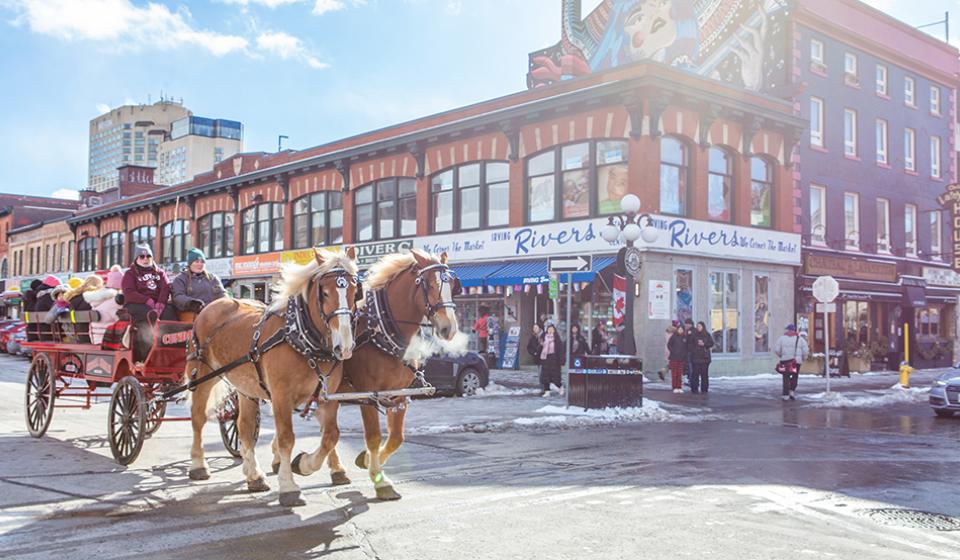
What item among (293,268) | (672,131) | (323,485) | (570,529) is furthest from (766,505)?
(672,131)

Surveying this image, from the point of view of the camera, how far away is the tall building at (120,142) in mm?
167125

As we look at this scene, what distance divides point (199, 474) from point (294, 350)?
83.2 inches

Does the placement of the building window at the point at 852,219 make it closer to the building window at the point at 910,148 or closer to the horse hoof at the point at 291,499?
the building window at the point at 910,148

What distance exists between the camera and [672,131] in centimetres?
2641

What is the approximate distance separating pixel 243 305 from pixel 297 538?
133 inches

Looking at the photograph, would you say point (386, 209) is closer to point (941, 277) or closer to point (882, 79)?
point (882, 79)

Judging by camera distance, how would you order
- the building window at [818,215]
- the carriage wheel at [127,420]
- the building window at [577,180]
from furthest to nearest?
the building window at [818,215] → the building window at [577,180] → the carriage wheel at [127,420]

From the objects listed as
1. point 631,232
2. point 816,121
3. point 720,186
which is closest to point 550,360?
point 631,232

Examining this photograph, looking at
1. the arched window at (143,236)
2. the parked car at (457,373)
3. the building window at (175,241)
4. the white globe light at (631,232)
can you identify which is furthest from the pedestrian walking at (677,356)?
the arched window at (143,236)

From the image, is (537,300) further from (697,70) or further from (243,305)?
(243,305)

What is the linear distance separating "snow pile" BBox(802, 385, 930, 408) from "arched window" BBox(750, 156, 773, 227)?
800 centimetres

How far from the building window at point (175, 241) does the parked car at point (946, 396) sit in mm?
36865

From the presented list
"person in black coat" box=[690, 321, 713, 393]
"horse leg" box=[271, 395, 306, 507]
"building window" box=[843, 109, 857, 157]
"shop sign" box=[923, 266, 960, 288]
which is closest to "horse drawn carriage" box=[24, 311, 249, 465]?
"horse leg" box=[271, 395, 306, 507]

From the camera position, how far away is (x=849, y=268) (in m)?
32.4
